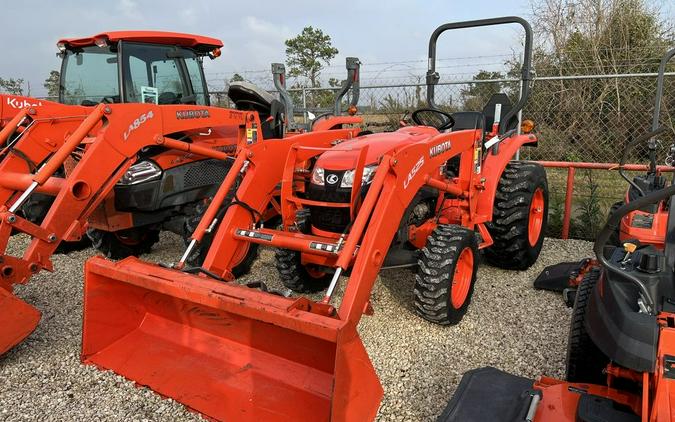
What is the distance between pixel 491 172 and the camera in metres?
4.51

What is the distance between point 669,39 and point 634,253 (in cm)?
928

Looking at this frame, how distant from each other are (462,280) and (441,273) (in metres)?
0.52

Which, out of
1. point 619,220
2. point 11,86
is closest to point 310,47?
point 11,86

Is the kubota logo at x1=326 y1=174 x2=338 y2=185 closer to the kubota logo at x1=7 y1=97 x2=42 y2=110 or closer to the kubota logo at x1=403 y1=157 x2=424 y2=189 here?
the kubota logo at x1=403 y1=157 x2=424 y2=189

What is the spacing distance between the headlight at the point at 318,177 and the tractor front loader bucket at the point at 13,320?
80.6 inches

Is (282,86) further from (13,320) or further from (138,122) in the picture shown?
(13,320)

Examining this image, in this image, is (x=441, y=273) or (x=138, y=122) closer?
(x=441, y=273)

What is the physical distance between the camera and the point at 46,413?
2.86m

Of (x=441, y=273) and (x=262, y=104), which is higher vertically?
(x=262, y=104)

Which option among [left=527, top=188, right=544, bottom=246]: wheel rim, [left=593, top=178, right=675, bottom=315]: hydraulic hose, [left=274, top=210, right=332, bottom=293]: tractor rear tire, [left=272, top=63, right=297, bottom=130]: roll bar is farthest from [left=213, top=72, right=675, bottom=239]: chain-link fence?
[left=593, top=178, right=675, bottom=315]: hydraulic hose

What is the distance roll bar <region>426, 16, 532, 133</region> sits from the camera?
14.9 ft

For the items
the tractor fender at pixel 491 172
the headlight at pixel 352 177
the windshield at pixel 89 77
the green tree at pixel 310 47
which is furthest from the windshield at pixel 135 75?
the green tree at pixel 310 47

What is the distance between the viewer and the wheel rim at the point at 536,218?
17.1 feet

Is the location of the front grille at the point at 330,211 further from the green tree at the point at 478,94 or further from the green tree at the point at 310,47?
the green tree at the point at 310,47
